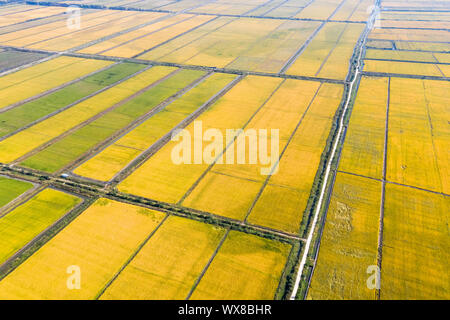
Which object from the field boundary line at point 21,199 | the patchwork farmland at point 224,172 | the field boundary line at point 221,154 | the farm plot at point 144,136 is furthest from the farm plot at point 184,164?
the field boundary line at point 21,199

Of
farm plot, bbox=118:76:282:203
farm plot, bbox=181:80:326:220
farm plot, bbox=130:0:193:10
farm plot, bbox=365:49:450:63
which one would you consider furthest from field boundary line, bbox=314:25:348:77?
farm plot, bbox=130:0:193:10

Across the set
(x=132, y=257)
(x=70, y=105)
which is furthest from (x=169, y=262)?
(x=70, y=105)

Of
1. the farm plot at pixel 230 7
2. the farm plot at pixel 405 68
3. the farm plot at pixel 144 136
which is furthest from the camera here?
the farm plot at pixel 230 7

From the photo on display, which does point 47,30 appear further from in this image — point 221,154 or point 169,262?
point 169,262

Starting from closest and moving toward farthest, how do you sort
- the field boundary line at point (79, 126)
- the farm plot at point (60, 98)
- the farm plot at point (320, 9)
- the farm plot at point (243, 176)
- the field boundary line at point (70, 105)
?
the farm plot at point (243, 176)
the field boundary line at point (79, 126)
the field boundary line at point (70, 105)
the farm plot at point (60, 98)
the farm plot at point (320, 9)

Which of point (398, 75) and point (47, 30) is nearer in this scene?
point (398, 75)

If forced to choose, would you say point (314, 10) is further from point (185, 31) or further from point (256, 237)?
point (256, 237)

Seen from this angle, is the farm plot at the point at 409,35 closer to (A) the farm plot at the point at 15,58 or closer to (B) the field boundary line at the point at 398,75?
(B) the field boundary line at the point at 398,75
